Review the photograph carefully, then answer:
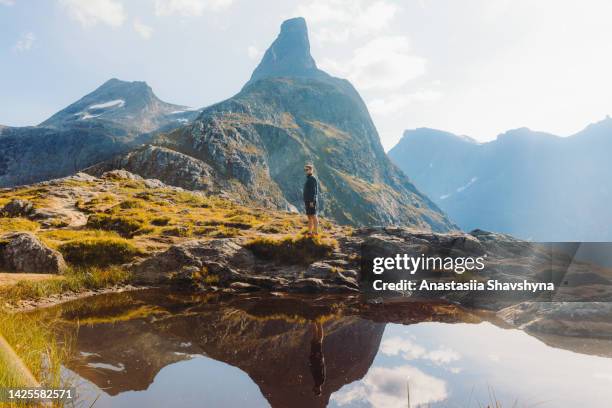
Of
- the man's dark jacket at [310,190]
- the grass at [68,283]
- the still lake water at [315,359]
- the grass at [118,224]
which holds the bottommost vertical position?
the still lake water at [315,359]

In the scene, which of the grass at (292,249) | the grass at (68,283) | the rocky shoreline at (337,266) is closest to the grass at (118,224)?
the rocky shoreline at (337,266)

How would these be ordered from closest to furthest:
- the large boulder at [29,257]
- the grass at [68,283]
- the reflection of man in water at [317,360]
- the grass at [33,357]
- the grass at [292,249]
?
the grass at [33,357], the reflection of man in water at [317,360], the grass at [68,283], the large boulder at [29,257], the grass at [292,249]

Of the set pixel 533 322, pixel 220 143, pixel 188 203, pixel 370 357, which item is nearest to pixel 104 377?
pixel 370 357

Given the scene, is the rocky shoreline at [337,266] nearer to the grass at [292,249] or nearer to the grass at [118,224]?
the grass at [292,249]

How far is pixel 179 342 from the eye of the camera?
30.5ft

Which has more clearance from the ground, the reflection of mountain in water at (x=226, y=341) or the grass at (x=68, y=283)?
the grass at (x=68, y=283)

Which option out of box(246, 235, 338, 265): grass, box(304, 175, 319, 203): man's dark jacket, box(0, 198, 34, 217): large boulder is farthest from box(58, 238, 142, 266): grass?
box(0, 198, 34, 217): large boulder

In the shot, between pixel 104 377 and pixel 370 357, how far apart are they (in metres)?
5.96

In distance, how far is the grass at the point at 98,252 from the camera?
60.5ft

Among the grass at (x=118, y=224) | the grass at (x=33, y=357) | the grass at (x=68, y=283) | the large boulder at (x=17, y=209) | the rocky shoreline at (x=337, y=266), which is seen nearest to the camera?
the grass at (x=33, y=357)

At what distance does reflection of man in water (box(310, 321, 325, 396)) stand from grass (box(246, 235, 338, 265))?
8.74 meters

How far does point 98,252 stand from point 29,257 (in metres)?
2.97

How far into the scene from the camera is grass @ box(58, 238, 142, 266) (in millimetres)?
18438

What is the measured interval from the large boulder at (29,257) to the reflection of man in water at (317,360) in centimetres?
1369
